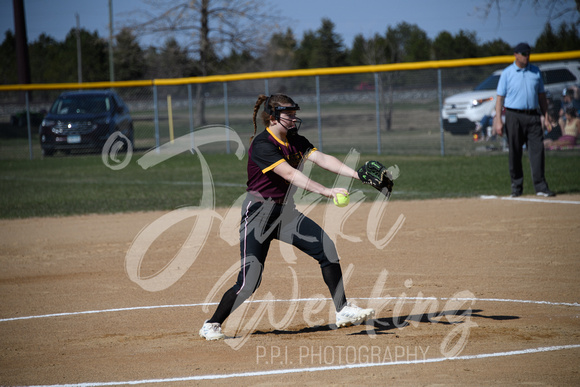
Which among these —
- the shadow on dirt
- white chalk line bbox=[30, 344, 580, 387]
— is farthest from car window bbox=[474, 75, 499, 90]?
white chalk line bbox=[30, 344, 580, 387]

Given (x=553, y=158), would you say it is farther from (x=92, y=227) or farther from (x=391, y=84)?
(x=92, y=227)

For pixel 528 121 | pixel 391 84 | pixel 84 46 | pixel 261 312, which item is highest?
pixel 84 46

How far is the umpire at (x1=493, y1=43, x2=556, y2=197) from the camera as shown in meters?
10.9

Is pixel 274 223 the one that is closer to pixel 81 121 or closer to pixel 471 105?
pixel 471 105

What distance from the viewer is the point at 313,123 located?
23.4 meters

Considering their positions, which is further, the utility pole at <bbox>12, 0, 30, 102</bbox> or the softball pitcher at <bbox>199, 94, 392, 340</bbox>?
the utility pole at <bbox>12, 0, 30, 102</bbox>

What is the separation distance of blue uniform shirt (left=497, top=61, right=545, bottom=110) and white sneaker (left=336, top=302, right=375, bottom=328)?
704cm

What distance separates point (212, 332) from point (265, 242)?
82cm

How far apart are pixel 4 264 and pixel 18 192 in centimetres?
736

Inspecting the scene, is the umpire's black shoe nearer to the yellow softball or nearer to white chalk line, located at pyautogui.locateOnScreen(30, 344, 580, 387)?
white chalk line, located at pyautogui.locateOnScreen(30, 344, 580, 387)

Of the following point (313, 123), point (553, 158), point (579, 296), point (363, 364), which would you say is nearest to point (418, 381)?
point (363, 364)

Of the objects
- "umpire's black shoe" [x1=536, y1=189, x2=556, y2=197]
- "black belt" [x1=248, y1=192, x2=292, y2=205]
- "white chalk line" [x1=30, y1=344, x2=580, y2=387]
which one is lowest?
"white chalk line" [x1=30, y1=344, x2=580, y2=387]

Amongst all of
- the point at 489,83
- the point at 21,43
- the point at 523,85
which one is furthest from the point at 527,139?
the point at 21,43

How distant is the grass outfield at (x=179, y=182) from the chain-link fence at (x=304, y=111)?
1788 mm
